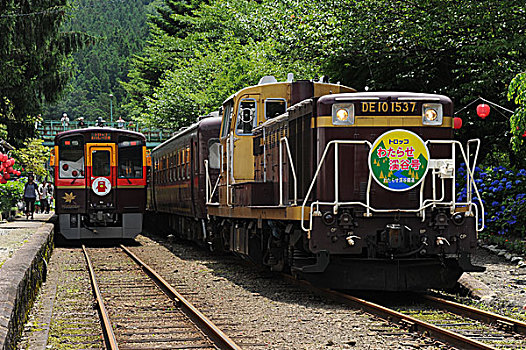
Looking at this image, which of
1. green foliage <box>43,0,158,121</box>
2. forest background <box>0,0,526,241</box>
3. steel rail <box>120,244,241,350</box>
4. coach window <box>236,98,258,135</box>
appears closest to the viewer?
steel rail <box>120,244,241,350</box>

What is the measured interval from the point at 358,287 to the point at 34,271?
4864mm

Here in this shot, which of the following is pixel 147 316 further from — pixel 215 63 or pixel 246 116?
pixel 215 63

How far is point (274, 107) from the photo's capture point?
1304 cm

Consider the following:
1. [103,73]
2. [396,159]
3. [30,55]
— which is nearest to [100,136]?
[30,55]

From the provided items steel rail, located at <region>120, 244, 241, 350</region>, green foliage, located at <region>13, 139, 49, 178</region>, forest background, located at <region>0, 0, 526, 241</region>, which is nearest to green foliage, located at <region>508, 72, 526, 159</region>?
forest background, located at <region>0, 0, 526, 241</region>

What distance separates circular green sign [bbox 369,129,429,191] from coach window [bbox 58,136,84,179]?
12.9m

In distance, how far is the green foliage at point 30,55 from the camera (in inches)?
961

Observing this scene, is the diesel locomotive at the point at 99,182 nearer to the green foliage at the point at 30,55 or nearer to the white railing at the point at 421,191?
the green foliage at the point at 30,55

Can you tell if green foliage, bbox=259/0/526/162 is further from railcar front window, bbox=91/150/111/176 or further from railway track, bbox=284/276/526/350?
railway track, bbox=284/276/526/350

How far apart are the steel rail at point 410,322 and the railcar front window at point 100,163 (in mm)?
11639

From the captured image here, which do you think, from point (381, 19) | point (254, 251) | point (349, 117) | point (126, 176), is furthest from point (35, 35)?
point (349, 117)

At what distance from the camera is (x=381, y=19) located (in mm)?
18062

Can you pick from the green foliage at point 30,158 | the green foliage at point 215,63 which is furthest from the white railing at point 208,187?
the green foliage at point 30,158

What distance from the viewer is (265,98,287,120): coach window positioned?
42.6 ft
